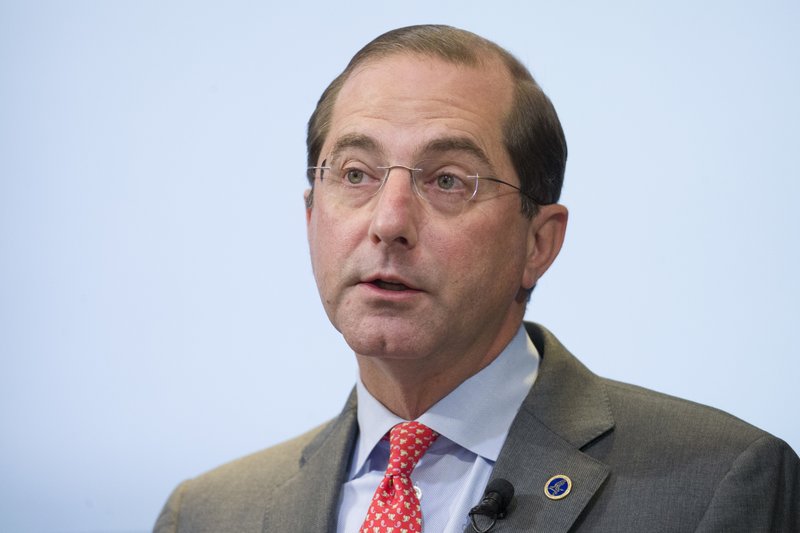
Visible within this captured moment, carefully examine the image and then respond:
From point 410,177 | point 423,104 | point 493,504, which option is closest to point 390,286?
point 410,177

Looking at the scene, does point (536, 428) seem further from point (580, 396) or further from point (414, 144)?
point (414, 144)

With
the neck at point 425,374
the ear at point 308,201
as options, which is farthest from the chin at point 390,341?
the ear at point 308,201

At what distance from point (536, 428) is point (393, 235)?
0.66 metres

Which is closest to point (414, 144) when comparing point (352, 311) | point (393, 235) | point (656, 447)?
point (393, 235)

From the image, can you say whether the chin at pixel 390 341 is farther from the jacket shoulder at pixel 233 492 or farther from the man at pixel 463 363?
the jacket shoulder at pixel 233 492

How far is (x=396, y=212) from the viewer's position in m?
2.91

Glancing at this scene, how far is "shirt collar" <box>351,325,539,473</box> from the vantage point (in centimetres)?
308

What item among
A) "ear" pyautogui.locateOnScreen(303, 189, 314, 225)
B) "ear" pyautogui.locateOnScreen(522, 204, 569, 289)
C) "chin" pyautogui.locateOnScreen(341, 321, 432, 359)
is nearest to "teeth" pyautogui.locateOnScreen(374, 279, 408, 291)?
"chin" pyautogui.locateOnScreen(341, 321, 432, 359)

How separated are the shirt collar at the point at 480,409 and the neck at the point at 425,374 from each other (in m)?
0.02

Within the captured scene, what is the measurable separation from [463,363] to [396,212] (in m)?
0.52

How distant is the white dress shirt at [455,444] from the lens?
301 centimetres

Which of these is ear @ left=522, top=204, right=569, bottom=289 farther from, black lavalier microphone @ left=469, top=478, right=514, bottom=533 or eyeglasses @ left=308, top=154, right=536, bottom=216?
black lavalier microphone @ left=469, top=478, right=514, bottom=533

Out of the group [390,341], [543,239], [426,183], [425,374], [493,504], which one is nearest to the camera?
[493,504]

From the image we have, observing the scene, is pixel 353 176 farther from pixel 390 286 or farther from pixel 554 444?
pixel 554 444
